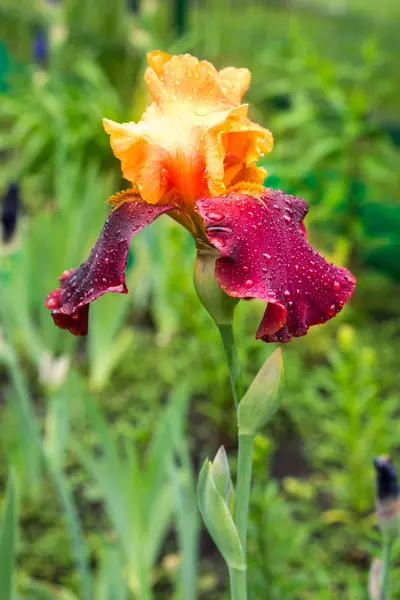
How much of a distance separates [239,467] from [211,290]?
6.1 inches

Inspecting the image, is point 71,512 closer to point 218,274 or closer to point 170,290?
point 218,274

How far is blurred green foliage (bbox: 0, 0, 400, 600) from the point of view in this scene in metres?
1.27

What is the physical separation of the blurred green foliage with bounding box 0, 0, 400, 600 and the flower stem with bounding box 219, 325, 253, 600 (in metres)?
0.30

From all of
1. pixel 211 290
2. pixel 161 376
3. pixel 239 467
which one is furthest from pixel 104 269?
pixel 161 376

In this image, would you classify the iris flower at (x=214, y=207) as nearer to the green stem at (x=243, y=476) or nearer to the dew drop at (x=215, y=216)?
the dew drop at (x=215, y=216)

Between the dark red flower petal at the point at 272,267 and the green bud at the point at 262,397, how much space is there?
76mm

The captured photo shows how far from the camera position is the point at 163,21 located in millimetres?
3633

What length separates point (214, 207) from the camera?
0.58 metres

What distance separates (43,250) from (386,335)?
1.19 m

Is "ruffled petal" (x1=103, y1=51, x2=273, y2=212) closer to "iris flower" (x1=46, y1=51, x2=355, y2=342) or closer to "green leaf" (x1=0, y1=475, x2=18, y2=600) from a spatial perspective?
"iris flower" (x1=46, y1=51, x2=355, y2=342)

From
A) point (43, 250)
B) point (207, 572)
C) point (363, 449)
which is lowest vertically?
point (207, 572)

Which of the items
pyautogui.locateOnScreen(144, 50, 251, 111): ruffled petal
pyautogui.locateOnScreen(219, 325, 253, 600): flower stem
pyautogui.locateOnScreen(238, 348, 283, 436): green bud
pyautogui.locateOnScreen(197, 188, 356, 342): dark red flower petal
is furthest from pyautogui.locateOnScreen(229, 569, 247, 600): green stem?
pyautogui.locateOnScreen(144, 50, 251, 111): ruffled petal

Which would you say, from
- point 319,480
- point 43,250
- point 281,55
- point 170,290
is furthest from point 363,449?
point 281,55

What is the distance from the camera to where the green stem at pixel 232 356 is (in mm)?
636
